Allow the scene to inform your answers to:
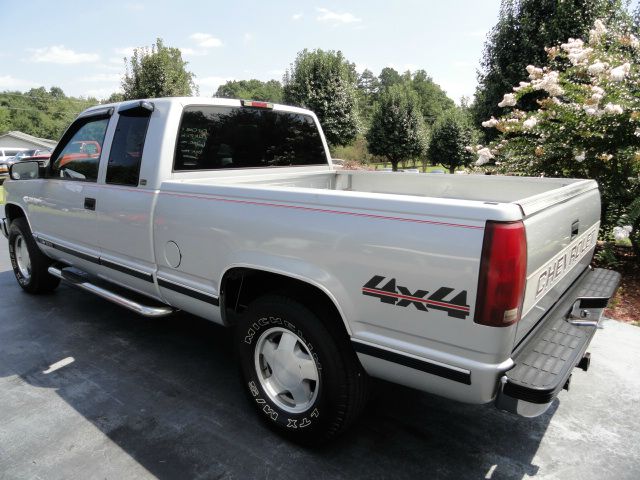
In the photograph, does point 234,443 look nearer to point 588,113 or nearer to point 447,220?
point 447,220

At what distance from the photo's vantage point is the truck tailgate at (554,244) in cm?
199

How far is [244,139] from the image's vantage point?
3781mm

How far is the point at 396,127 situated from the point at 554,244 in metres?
26.4

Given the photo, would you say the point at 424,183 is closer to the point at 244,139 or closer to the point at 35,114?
the point at 244,139

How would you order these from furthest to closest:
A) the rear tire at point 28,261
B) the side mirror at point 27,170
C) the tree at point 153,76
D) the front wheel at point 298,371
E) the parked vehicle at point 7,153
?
the parked vehicle at point 7,153 → the tree at point 153,76 → the rear tire at point 28,261 → the side mirror at point 27,170 → the front wheel at point 298,371

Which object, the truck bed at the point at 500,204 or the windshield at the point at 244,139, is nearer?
the truck bed at the point at 500,204

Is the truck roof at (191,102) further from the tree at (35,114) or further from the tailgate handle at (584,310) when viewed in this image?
the tree at (35,114)

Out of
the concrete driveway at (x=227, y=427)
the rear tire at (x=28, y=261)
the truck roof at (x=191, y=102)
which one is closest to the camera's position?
the concrete driveway at (x=227, y=427)

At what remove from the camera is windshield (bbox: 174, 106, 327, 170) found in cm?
336

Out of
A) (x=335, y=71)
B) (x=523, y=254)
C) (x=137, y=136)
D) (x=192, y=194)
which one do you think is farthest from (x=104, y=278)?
(x=335, y=71)

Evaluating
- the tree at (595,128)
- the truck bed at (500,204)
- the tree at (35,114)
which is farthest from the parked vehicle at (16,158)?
the tree at (35,114)

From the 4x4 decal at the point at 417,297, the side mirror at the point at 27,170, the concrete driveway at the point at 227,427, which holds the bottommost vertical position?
the concrete driveway at the point at 227,427

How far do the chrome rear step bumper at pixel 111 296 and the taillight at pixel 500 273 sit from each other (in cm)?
238

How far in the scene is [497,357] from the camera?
6.14 ft
